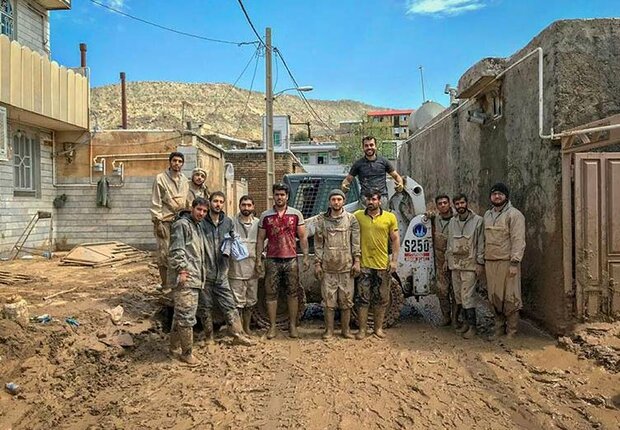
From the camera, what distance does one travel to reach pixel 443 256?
A: 22.3 feet

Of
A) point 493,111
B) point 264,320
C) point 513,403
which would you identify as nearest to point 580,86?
point 493,111

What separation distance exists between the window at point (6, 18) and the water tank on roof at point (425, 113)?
1082 cm

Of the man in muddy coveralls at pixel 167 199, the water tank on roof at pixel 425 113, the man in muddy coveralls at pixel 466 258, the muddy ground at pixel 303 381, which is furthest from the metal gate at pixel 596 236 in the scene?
the water tank on roof at pixel 425 113

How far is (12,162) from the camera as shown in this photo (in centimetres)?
1177

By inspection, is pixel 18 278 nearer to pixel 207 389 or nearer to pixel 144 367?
pixel 144 367

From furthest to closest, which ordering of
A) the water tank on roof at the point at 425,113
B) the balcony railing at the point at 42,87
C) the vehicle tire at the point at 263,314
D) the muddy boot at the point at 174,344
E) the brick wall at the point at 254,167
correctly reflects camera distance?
the brick wall at the point at 254,167, the water tank on roof at the point at 425,113, the balcony railing at the point at 42,87, the vehicle tire at the point at 263,314, the muddy boot at the point at 174,344

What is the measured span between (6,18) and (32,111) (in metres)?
2.84

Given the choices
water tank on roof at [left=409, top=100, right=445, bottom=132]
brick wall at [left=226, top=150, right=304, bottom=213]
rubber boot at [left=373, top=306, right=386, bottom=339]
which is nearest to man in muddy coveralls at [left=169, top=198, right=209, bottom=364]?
rubber boot at [left=373, top=306, right=386, bottom=339]

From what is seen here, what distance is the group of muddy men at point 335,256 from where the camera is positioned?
5.91 meters

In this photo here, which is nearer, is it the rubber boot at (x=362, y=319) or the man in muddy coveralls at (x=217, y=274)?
the man in muddy coveralls at (x=217, y=274)

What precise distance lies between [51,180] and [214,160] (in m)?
5.02

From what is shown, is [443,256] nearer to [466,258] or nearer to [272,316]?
[466,258]

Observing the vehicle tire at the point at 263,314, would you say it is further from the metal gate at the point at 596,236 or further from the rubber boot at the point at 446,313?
the metal gate at the point at 596,236

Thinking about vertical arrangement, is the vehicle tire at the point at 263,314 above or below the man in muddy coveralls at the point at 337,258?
below
